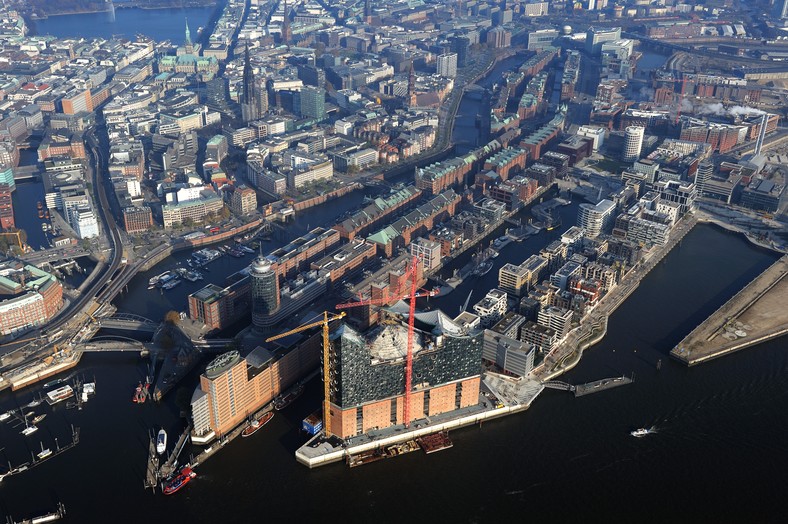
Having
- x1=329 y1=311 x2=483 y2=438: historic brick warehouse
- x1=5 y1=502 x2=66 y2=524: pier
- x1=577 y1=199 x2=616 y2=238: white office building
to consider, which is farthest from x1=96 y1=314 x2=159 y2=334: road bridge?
x1=577 y1=199 x2=616 y2=238: white office building

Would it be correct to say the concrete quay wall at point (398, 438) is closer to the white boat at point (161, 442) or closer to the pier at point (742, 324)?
the white boat at point (161, 442)

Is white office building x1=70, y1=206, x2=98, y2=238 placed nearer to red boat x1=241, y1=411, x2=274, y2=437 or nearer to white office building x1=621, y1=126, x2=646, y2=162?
red boat x1=241, y1=411, x2=274, y2=437

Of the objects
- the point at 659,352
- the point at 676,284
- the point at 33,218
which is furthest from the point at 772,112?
the point at 33,218

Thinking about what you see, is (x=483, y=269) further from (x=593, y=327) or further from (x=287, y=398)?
(x=287, y=398)

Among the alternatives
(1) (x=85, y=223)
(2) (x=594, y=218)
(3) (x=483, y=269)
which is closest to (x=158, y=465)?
(3) (x=483, y=269)

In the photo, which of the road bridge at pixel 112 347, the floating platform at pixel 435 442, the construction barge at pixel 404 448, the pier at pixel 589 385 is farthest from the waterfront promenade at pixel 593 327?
the road bridge at pixel 112 347

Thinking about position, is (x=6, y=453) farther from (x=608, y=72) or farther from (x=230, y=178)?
(x=608, y=72)
